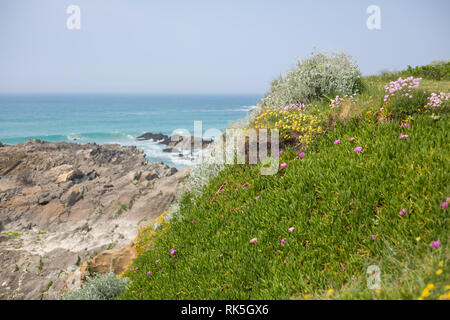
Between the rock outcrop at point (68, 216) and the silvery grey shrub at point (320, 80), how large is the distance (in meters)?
7.15

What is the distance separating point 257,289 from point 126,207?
14791 millimetres

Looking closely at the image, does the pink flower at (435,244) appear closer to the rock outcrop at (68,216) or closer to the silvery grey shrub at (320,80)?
the silvery grey shrub at (320,80)

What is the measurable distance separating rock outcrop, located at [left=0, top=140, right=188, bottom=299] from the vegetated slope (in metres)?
5.48

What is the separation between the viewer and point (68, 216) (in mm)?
18422

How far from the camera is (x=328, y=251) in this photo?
387 centimetres

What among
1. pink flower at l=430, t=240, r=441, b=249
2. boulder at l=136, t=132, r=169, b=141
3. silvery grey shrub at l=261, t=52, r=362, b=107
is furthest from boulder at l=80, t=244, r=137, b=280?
boulder at l=136, t=132, r=169, b=141

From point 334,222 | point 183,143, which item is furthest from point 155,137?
point 334,222

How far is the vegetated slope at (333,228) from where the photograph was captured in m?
3.31

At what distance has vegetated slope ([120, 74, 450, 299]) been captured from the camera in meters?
3.31

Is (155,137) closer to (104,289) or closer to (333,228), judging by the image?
(104,289)

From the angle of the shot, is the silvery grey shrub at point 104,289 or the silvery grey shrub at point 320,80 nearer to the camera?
the silvery grey shrub at point 104,289

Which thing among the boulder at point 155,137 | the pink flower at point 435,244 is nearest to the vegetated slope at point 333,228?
the pink flower at point 435,244
